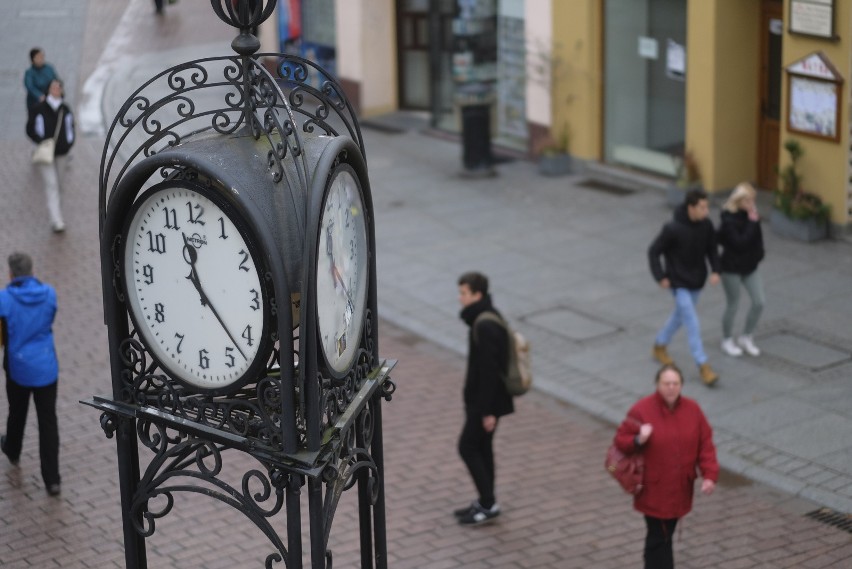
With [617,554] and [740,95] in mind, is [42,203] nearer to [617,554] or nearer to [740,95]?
[740,95]

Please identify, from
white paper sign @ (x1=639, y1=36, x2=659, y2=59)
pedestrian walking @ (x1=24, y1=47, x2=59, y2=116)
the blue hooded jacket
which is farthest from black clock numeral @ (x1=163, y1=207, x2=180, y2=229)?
white paper sign @ (x1=639, y1=36, x2=659, y2=59)

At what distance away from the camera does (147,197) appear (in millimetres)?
5543

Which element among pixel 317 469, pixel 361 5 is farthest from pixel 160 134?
pixel 361 5

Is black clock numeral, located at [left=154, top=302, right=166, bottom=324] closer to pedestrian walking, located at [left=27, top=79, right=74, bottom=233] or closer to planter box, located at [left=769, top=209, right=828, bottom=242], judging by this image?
planter box, located at [left=769, top=209, right=828, bottom=242]

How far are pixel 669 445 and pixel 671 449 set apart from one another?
3cm

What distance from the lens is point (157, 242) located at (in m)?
5.59

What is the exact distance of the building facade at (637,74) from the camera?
51.7 feet

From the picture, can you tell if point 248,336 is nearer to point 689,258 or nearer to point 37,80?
point 689,258

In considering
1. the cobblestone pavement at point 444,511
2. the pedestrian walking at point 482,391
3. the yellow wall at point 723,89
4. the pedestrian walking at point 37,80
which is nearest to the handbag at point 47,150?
the pedestrian walking at point 37,80

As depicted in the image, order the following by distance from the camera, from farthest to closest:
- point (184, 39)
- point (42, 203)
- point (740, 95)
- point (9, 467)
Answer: point (184, 39) < point (42, 203) < point (740, 95) < point (9, 467)

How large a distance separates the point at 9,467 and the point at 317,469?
6248mm

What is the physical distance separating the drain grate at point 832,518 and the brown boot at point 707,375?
7.76ft

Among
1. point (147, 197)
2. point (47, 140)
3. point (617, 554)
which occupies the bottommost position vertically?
point (617, 554)

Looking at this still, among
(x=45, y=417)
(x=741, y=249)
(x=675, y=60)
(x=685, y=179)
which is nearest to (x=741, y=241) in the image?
(x=741, y=249)
